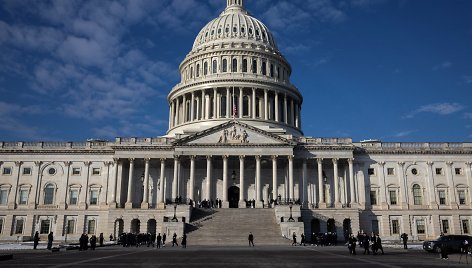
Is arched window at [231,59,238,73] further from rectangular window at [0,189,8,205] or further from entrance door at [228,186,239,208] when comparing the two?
rectangular window at [0,189,8,205]

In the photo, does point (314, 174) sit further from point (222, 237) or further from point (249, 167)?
point (222, 237)

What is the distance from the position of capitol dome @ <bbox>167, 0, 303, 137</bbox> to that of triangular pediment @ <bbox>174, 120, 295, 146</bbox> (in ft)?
31.4

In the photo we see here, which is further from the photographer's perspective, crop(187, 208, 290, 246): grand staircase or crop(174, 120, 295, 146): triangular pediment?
crop(174, 120, 295, 146): triangular pediment

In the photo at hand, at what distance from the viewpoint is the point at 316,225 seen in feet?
220

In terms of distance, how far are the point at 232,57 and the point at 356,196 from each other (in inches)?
1536

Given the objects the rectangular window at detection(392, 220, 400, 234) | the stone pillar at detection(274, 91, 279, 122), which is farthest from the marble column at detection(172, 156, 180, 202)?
the rectangular window at detection(392, 220, 400, 234)

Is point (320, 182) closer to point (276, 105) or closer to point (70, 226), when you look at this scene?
point (276, 105)

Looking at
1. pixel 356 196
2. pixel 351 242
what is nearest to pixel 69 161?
pixel 356 196

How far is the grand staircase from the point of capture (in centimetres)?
5125

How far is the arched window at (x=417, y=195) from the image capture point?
242 feet

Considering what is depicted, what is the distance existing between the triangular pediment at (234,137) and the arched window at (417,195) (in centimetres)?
2265

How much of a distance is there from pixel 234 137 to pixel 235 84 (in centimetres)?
1976

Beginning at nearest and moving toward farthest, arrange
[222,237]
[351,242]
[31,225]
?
[351,242], [222,237], [31,225]

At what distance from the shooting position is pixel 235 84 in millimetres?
87812
